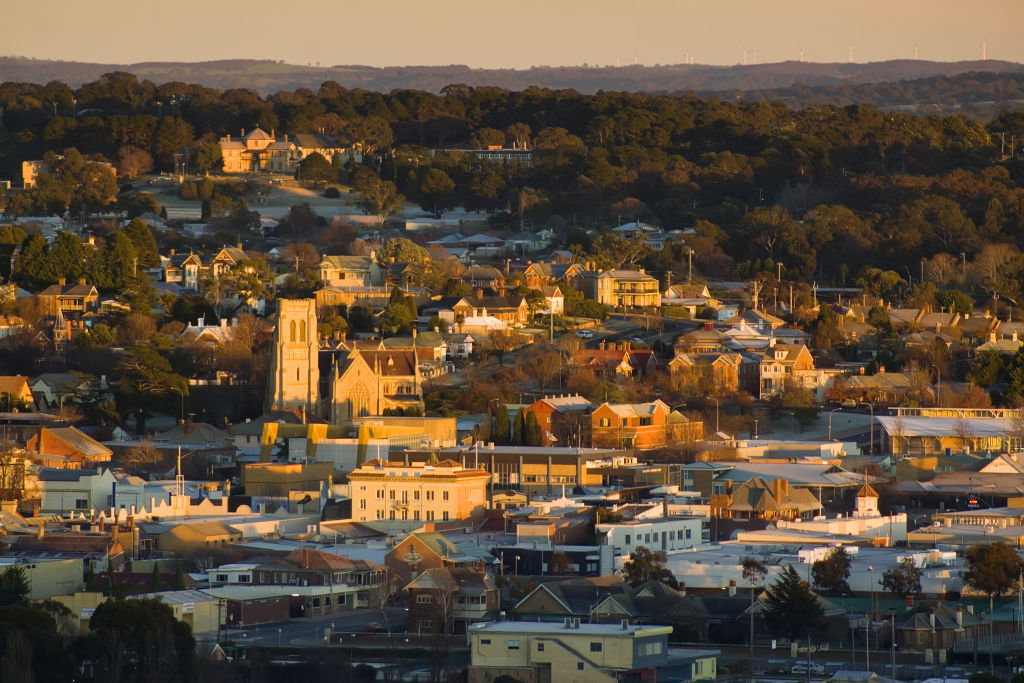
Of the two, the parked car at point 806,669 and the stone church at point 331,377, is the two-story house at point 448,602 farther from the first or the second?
the stone church at point 331,377

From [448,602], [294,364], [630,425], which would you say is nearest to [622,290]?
[294,364]

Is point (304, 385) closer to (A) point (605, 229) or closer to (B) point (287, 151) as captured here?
(A) point (605, 229)

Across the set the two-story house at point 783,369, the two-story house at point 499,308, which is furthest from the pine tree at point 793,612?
the two-story house at point 499,308

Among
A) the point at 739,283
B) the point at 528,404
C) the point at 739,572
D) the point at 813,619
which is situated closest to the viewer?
the point at 813,619

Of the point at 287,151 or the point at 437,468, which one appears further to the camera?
the point at 287,151

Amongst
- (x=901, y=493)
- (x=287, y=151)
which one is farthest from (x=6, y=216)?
(x=901, y=493)

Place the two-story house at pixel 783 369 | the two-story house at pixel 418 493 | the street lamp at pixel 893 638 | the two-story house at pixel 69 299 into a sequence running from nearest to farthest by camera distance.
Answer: the street lamp at pixel 893 638
the two-story house at pixel 418 493
the two-story house at pixel 783 369
the two-story house at pixel 69 299

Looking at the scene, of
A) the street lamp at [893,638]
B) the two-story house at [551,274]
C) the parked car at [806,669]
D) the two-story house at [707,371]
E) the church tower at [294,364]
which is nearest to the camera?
the street lamp at [893,638]

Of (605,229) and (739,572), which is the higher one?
(605,229)
